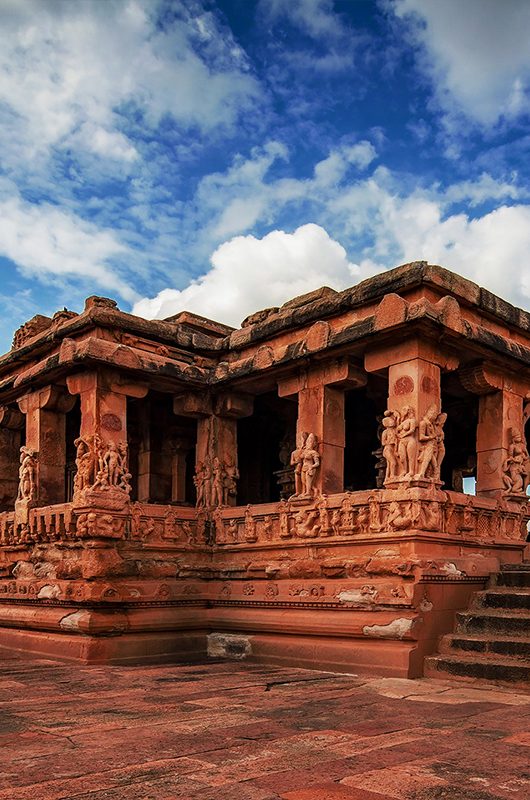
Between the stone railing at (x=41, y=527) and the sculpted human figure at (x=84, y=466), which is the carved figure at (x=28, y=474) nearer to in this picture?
the stone railing at (x=41, y=527)

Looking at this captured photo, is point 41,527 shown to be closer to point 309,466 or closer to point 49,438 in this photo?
point 49,438

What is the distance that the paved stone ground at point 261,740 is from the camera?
3.96 meters

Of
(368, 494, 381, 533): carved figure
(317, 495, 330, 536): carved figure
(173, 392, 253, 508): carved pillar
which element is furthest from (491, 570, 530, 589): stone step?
(173, 392, 253, 508): carved pillar

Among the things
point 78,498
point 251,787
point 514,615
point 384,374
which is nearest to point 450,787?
point 251,787

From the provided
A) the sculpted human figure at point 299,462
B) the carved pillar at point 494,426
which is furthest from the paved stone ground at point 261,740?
the carved pillar at point 494,426

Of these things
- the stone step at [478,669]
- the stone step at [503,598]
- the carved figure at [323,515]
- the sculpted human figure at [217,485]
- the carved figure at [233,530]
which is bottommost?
the stone step at [478,669]

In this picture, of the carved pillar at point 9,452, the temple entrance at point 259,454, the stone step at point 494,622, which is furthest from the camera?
the temple entrance at point 259,454

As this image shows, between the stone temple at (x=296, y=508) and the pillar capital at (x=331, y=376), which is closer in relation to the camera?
the stone temple at (x=296, y=508)

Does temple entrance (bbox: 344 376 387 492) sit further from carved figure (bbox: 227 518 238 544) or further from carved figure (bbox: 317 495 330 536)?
carved figure (bbox: 317 495 330 536)

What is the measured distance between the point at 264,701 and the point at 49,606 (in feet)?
16.0

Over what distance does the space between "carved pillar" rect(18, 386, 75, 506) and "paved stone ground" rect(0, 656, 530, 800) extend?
3925 millimetres

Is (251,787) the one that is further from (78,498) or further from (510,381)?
(510,381)

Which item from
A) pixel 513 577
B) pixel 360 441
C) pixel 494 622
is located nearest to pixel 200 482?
pixel 513 577

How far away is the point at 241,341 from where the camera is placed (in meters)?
11.6
